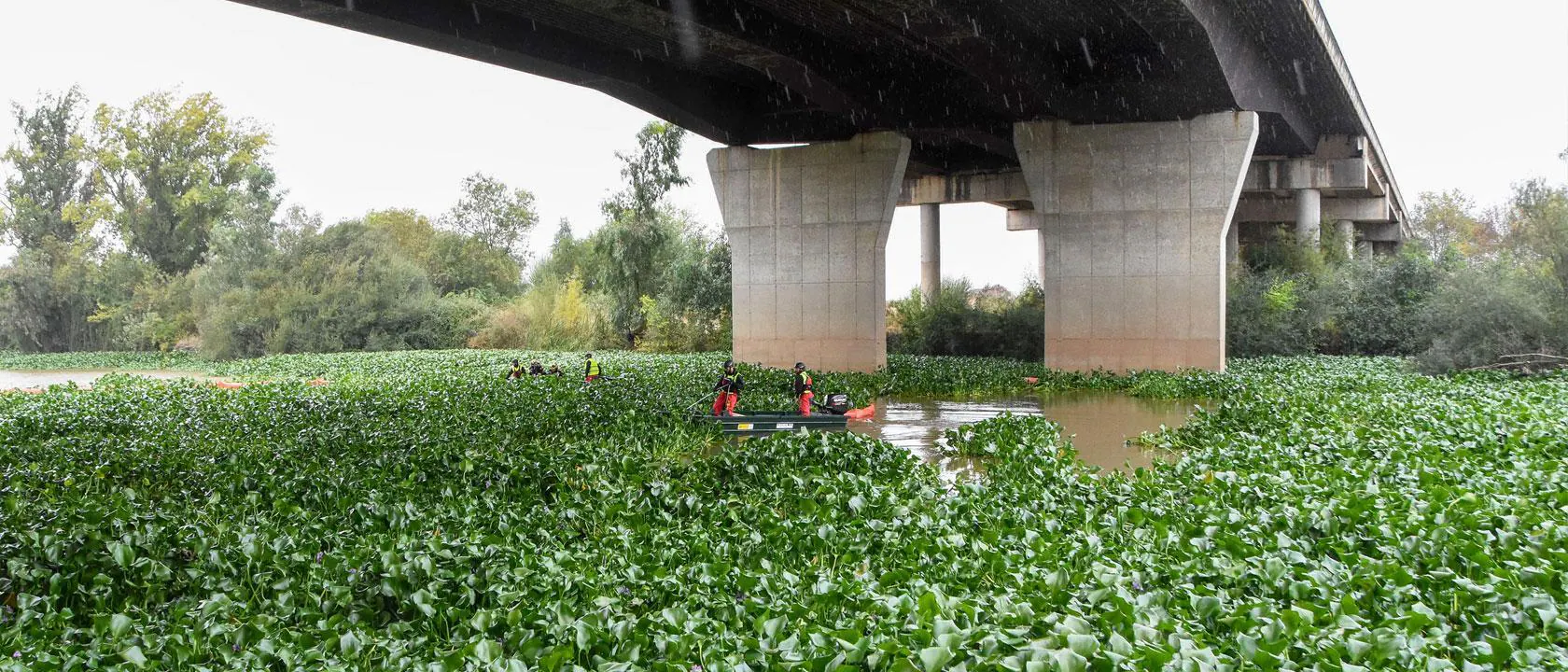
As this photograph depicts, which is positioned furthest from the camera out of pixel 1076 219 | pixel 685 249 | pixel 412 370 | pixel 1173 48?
pixel 685 249

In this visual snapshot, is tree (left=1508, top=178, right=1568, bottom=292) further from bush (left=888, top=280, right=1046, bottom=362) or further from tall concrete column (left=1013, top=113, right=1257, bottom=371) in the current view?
bush (left=888, top=280, right=1046, bottom=362)

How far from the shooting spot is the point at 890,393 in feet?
75.0

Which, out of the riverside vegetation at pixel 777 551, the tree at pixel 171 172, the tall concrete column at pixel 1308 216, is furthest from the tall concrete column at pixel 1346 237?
the tree at pixel 171 172

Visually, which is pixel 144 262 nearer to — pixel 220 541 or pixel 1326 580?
pixel 220 541

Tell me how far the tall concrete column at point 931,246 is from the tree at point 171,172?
33134 mm

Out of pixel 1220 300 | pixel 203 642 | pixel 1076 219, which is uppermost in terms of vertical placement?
pixel 1076 219

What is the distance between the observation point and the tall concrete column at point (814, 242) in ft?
88.6

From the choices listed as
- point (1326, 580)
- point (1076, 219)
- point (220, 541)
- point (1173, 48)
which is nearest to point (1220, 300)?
point (1076, 219)

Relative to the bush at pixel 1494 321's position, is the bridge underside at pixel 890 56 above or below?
above

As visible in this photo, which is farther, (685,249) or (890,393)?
(685,249)

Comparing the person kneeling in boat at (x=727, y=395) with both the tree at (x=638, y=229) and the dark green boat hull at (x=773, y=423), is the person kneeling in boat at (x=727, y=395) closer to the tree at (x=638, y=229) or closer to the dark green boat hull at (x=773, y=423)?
the dark green boat hull at (x=773, y=423)

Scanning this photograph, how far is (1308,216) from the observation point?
3797 centimetres

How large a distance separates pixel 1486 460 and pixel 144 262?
59550mm

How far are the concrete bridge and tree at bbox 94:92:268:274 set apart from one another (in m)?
38.5
